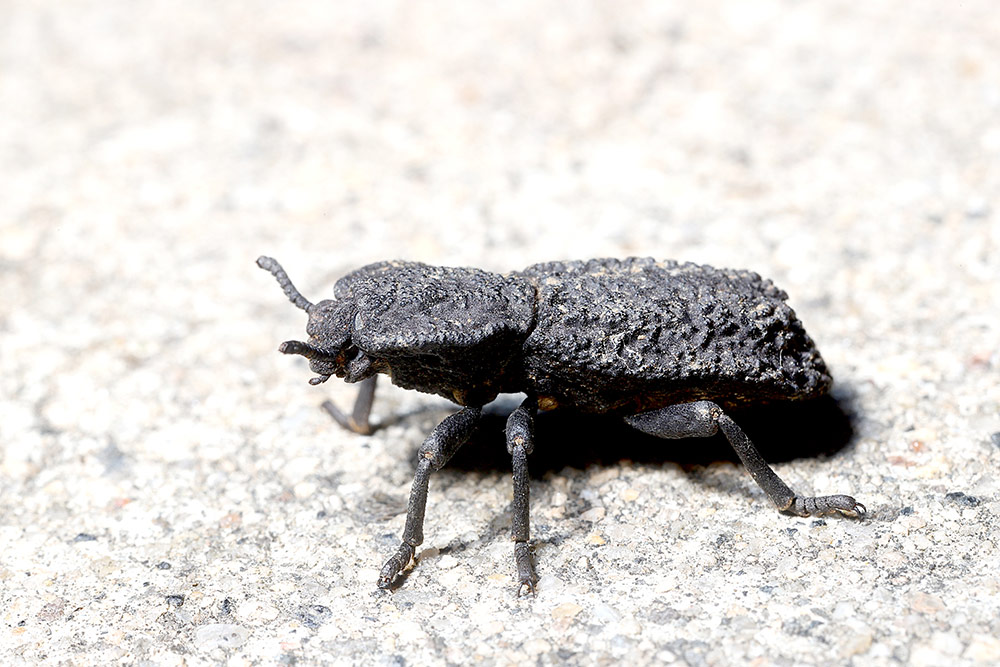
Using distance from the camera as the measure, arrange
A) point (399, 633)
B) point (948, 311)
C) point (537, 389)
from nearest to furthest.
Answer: point (399, 633)
point (537, 389)
point (948, 311)

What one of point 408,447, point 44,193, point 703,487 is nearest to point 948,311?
point 703,487

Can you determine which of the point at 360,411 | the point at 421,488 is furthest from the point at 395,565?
the point at 360,411

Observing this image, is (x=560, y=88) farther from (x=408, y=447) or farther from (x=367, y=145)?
(x=408, y=447)

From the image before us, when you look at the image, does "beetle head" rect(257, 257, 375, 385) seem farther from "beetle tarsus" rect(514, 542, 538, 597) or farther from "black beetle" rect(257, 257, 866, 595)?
"beetle tarsus" rect(514, 542, 538, 597)

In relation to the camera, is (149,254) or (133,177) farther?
(133,177)

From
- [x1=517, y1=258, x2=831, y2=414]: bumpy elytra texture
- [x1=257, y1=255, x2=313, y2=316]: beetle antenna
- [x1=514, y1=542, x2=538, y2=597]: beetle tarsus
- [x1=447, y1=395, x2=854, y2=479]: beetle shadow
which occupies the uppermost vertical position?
[x1=257, y1=255, x2=313, y2=316]: beetle antenna

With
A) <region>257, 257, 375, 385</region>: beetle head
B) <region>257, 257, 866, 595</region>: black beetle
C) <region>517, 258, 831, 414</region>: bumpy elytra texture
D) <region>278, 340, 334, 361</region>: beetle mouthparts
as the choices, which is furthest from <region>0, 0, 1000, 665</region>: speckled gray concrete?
<region>278, 340, 334, 361</region>: beetle mouthparts
